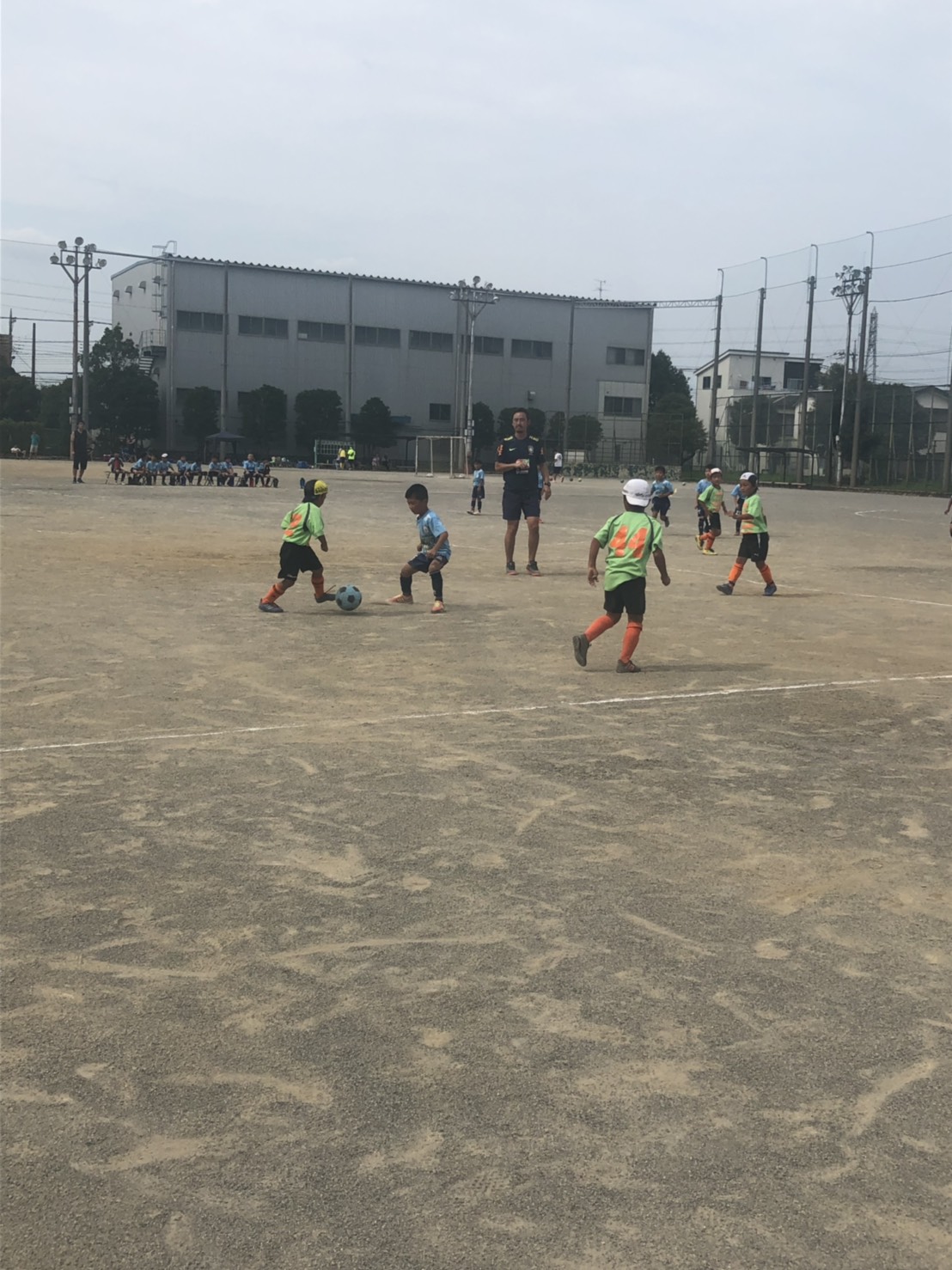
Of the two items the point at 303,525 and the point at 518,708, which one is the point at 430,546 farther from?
the point at 518,708

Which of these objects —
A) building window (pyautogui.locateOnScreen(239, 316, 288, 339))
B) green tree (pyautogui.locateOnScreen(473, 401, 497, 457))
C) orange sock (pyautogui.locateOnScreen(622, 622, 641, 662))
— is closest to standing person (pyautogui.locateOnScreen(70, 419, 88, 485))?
orange sock (pyautogui.locateOnScreen(622, 622, 641, 662))

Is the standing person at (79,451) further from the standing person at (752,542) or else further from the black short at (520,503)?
the standing person at (752,542)

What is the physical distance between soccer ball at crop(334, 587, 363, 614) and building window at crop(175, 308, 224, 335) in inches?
2674

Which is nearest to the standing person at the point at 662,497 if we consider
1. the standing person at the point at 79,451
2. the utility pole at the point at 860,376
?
the standing person at the point at 79,451

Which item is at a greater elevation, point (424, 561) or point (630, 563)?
point (630, 563)

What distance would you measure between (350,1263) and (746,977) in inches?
75.1

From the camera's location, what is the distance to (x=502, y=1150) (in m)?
3.23

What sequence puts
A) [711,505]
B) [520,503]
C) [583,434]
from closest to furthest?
[520,503]
[711,505]
[583,434]

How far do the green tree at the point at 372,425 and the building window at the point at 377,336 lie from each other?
207 inches

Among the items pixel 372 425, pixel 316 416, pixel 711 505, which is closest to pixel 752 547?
pixel 711 505

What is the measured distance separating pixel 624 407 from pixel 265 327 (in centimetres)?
2457

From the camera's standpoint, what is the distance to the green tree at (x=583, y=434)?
7781cm

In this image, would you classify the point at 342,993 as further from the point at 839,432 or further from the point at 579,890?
the point at 839,432

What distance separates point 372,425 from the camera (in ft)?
255
